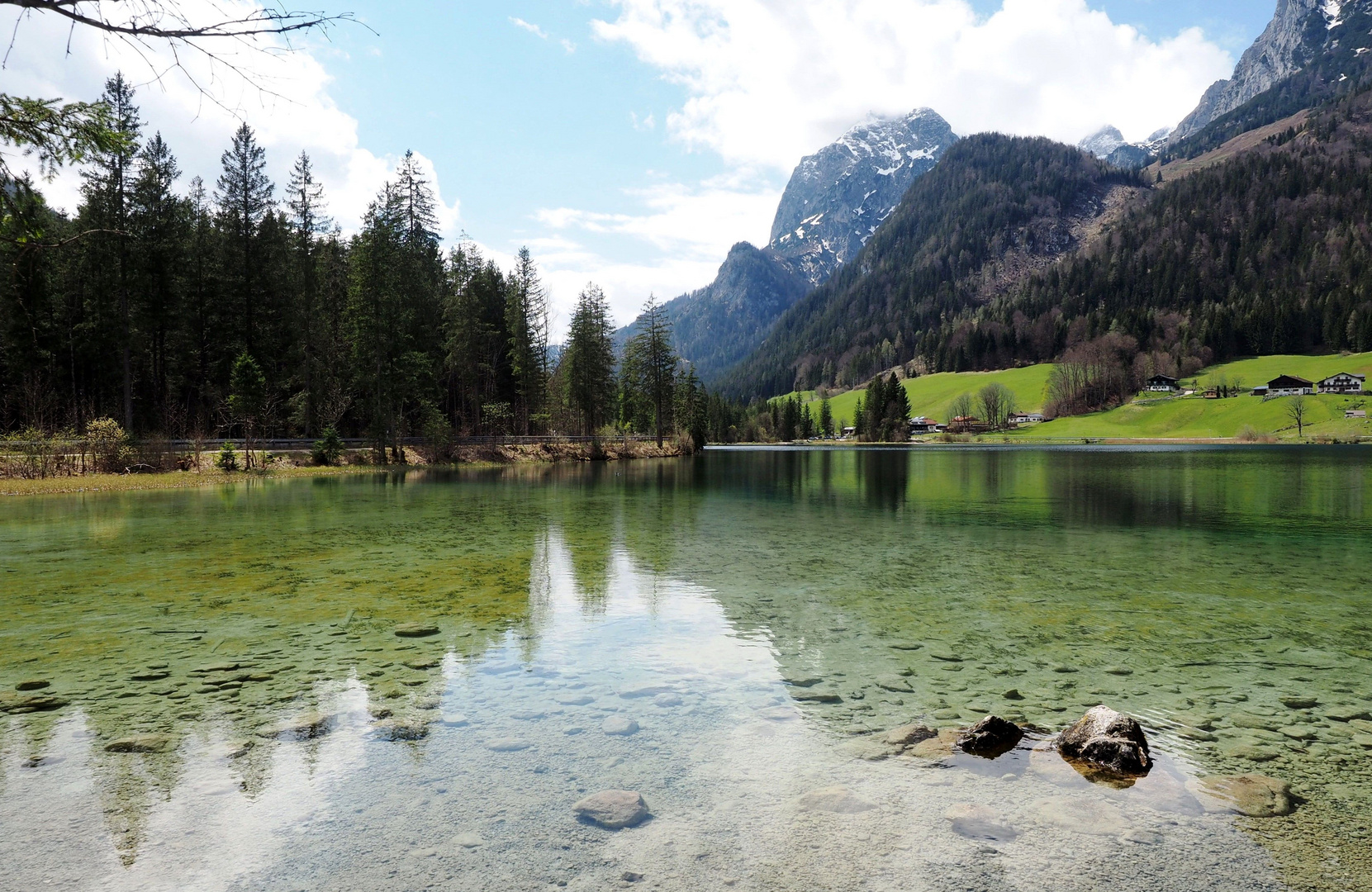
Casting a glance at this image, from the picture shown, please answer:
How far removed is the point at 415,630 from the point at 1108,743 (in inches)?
384

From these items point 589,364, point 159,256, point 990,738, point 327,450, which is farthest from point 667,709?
point 589,364

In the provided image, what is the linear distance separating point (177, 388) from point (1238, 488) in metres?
83.8

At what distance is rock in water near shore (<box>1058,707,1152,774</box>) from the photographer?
6.38m

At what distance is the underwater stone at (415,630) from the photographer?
1098cm

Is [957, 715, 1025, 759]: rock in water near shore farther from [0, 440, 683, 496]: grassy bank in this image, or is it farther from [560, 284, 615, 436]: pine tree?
[560, 284, 615, 436]: pine tree

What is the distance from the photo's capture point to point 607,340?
309 ft

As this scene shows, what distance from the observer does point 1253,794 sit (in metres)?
5.93

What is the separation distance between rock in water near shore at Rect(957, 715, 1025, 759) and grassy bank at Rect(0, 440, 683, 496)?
43.7m

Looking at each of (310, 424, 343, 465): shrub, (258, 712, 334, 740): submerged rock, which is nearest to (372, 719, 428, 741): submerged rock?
(258, 712, 334, 740): submerged rock

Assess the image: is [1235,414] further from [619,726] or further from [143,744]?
[143,744]

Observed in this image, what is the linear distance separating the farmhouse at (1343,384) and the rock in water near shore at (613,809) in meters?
219

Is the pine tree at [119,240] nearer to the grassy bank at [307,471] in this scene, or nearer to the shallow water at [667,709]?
the grassy bank at [307,471]

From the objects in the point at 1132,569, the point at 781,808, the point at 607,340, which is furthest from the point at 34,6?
the point at 607,340

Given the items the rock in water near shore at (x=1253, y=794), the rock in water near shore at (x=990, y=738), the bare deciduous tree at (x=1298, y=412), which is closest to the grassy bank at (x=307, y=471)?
the rock in water near shore at (x=990, y=738)
